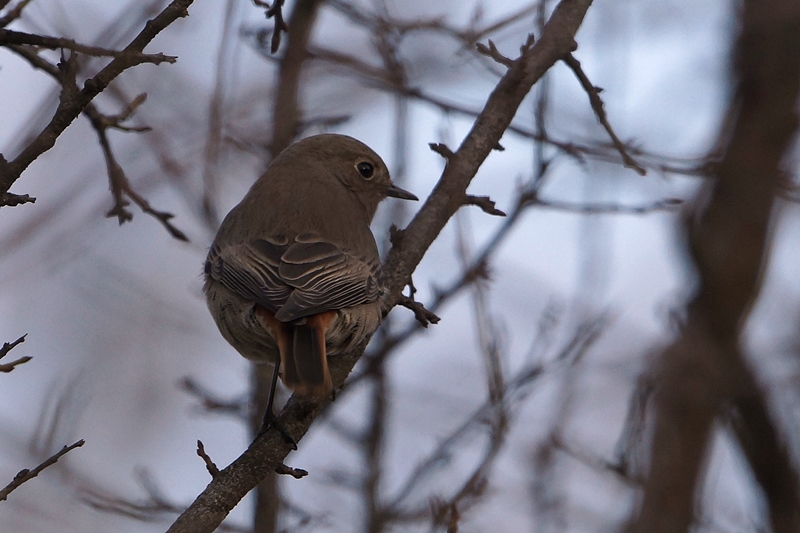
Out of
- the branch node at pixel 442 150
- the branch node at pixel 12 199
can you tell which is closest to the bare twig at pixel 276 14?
the branch node at pixel 442 150

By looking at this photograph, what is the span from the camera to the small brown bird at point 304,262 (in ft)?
13.0

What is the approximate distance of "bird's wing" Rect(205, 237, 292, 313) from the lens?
161 inches

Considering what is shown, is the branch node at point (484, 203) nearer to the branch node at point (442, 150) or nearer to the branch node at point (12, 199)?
the branch node at point (442, 150)

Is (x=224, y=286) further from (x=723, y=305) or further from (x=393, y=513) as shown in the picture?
(x=723, y=305)

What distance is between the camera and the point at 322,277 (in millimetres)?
4371

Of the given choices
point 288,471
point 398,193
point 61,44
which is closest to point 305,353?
point 288,471

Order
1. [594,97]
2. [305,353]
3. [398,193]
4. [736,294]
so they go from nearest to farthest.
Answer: [305,353] < [594,97] < [398,193] < [736,294]

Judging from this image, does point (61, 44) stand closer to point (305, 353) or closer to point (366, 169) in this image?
point (305, 353)

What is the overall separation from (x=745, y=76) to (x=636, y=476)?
391cm

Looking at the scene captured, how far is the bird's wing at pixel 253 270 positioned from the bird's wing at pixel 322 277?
49 millimetres

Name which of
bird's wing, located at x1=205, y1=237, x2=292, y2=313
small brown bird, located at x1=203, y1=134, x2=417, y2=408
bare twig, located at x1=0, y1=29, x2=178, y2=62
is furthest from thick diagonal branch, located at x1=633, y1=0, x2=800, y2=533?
bare twig, located at x1=0, y1=29, x2=178, y2=62

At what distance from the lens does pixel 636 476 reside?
5617 mm

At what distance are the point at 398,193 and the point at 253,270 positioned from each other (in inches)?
58.8

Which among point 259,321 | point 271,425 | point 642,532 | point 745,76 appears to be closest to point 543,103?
point 259,321
